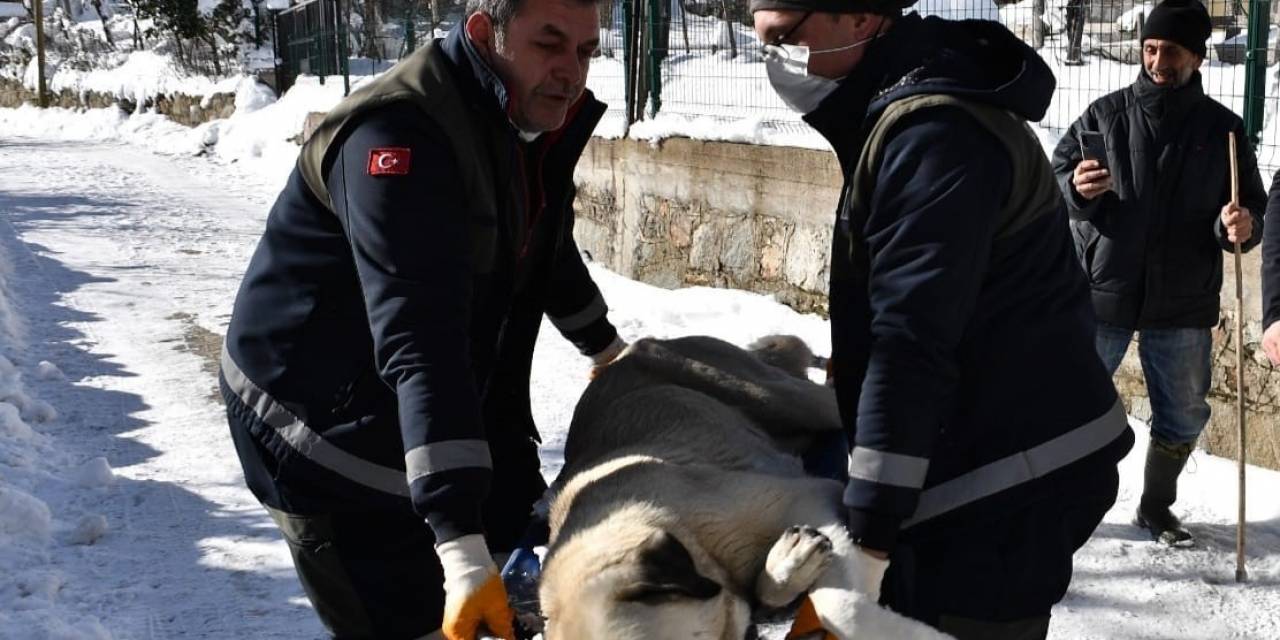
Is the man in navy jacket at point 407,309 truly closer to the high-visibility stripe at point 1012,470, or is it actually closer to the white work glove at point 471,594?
the white work glove at point 471,594

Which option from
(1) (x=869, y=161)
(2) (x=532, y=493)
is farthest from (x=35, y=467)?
(1) (x=869, y=161)

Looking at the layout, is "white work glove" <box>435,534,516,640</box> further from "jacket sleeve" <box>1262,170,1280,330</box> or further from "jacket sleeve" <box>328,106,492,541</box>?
"jacket sleeve" <box>1262,170,1280,330</box>

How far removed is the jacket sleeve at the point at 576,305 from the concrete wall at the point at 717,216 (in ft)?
10.7

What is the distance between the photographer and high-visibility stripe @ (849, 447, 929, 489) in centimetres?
192

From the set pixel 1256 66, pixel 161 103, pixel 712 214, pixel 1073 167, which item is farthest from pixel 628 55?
pixel 161 103

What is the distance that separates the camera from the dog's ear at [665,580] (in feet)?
6.93

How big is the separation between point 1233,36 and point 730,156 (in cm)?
296

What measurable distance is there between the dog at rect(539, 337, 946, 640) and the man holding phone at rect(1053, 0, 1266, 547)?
1.93 m

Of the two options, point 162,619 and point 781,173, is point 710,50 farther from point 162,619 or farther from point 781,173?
point 162,619

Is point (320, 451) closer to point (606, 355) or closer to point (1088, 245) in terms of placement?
point (606, 355)

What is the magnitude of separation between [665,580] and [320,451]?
0.76 m

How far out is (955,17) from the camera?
743 centimetres

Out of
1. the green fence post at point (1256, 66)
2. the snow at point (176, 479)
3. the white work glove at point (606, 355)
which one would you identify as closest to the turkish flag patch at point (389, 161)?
the white work glove at point (606, 355)

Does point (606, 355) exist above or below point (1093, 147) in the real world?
below
